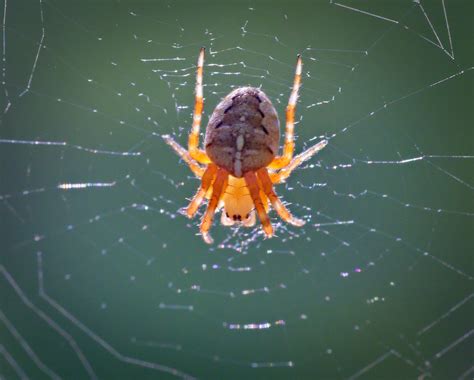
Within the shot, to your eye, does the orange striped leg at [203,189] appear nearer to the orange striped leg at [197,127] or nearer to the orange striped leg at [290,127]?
the orange striped leg at [197,127]

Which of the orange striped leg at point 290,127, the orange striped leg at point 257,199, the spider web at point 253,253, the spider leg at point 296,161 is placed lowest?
the orange striped leg at point 257,199

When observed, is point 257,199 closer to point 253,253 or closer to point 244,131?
point 244,131

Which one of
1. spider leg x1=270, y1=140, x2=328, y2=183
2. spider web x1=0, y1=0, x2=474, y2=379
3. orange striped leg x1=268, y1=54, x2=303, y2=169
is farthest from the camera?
spider web x1=0, y1=0, x2=474, y2=379

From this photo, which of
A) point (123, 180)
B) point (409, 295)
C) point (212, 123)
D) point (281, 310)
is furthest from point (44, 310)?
point (212, 123)

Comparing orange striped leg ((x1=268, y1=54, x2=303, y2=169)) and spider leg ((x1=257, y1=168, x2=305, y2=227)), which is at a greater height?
orange striped leg ((x1=268, y1=54, x2=303, y2=169))

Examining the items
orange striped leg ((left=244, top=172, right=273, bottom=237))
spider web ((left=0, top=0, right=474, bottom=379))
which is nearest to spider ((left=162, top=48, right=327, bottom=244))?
orange striped leg ((left=244, top=172, right=273, bottom=237))

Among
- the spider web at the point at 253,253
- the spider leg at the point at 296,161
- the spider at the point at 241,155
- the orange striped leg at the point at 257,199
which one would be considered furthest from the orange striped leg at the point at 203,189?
the spider web at the point at 253,253

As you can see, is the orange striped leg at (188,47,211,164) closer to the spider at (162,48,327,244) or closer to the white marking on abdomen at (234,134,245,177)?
the spider at (162,48,327,244)

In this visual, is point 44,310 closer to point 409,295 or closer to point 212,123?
point 409,295
